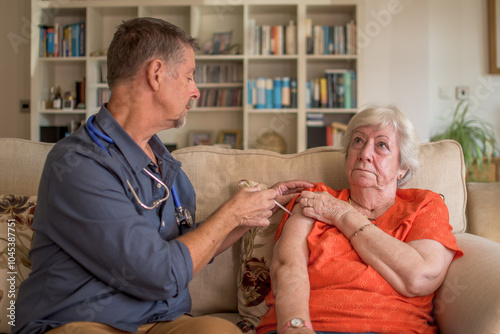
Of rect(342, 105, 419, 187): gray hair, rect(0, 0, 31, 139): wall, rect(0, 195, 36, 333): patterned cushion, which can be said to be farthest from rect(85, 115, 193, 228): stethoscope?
rect(0, 0, 31, 139): wall

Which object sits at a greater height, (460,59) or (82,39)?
(82,39)

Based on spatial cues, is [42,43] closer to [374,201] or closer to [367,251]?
[374,201]

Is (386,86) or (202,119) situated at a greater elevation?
(386,86)

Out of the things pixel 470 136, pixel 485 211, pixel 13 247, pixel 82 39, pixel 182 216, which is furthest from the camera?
pixel 82 39

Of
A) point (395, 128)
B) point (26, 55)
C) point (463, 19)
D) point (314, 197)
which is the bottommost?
point (314, 197)

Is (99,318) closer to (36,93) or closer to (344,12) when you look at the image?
(36,93)

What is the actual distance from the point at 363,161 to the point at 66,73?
4.04 metres

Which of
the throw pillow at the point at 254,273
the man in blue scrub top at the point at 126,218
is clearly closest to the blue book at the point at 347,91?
the throw pillow at the point at 254,273

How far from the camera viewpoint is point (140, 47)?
130 centimetres

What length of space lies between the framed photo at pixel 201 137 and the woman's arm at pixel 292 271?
3.20m

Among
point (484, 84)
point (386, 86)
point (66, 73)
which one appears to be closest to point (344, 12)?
point (386, 86)

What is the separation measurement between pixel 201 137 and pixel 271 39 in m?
1.18

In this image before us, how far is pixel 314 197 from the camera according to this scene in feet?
5.00

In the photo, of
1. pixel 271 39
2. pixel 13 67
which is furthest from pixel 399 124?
pixel 13 67
